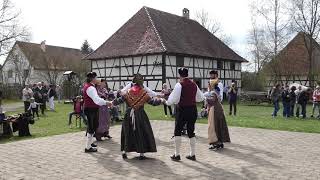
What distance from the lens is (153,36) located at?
109 feet

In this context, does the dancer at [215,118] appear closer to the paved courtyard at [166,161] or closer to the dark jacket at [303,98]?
the paved courtyard at [166,161]

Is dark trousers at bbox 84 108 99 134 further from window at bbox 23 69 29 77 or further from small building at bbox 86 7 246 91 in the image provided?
window at bbox 23 69 29 77

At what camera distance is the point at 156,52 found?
103ft

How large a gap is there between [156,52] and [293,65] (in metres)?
17.5

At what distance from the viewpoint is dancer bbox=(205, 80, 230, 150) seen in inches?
396

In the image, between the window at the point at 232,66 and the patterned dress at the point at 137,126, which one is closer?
the patterned dress at the point at 137,126

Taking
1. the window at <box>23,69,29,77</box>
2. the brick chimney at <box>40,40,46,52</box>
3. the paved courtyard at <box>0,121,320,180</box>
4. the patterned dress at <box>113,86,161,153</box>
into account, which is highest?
the brick chimney at <box>40,40,46,52</box>

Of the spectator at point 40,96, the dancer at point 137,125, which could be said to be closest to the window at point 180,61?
the spectator at point 40,96

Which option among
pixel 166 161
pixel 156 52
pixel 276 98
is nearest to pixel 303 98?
pixel 276 98

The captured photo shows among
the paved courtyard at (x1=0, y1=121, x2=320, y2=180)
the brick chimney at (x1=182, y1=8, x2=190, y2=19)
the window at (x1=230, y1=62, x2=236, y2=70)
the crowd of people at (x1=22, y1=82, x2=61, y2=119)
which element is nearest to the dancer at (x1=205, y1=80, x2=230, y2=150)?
the paved courtyard at (x1=0, y1=121, x2=320, y2=180)

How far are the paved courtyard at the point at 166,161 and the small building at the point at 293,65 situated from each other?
1158 inches

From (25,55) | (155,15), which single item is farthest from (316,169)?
(25,55)

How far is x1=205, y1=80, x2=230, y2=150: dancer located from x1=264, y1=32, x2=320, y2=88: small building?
3065 cm

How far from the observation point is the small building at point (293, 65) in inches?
1578
